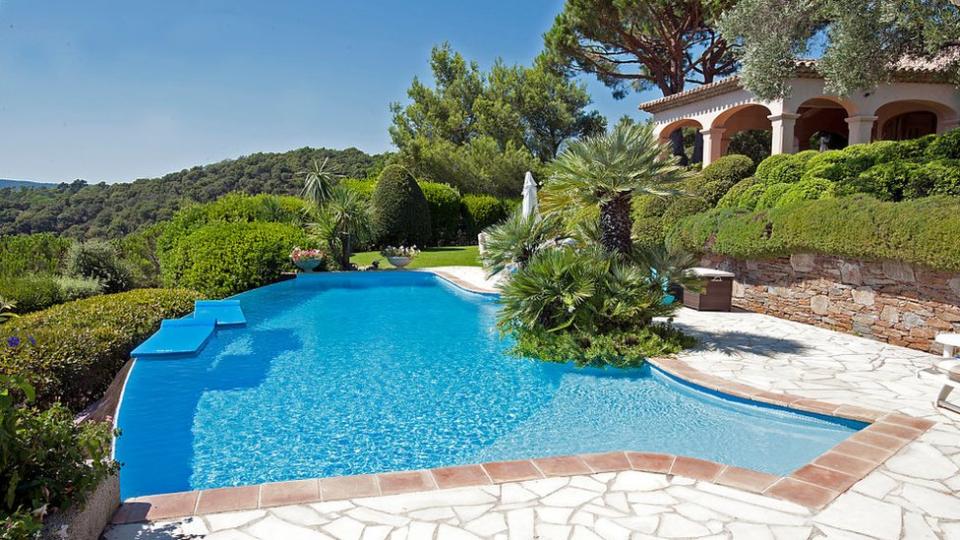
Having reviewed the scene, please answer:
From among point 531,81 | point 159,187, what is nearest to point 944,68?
point 531,81

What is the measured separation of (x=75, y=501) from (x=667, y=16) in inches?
949

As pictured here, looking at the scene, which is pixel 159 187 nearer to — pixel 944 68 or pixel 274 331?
pixel 274 331

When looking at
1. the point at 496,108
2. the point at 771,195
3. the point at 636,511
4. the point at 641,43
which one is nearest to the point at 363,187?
the point at 496,108

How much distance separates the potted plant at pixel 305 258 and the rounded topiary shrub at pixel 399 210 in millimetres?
6320

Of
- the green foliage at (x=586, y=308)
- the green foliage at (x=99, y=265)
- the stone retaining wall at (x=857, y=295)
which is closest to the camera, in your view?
the stone retaining wall at (x=857, y=295)

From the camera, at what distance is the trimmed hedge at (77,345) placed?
17.5 ft

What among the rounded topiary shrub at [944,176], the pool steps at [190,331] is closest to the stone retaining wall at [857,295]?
the rounded topiary shrub at [944,176]

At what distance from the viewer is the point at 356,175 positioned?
3859 centimetres

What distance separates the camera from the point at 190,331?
28.9ft

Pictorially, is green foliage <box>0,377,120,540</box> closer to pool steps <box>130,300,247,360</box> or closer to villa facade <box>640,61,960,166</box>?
pool steps <box>130,300,247,360</box>

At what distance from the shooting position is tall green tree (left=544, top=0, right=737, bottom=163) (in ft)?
71.9

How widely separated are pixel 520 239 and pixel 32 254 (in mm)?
8604

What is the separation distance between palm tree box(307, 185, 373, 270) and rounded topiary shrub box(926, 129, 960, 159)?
45.4ft

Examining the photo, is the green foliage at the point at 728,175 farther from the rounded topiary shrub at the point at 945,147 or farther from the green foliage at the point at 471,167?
the green foliage at the point at 471,167
